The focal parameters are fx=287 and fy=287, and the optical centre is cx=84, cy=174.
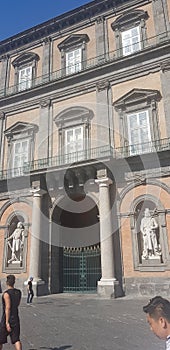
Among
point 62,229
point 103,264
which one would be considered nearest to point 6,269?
point 62,229

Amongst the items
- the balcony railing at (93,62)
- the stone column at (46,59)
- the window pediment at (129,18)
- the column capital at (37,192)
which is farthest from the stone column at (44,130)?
the window pediment at (129,18)

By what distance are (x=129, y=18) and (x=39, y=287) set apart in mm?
16067

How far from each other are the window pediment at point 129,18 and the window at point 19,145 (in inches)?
319

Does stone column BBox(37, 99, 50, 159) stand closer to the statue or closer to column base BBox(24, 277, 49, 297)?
the statue

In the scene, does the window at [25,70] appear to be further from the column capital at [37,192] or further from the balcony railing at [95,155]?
the column capital at [37,192]

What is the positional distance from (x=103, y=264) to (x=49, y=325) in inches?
217

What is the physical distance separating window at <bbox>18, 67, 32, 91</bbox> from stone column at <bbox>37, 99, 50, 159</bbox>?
2.72 metres

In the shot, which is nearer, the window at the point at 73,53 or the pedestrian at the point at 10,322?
the pedestrian at the point at 10,322

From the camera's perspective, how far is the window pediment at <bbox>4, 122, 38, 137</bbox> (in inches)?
699

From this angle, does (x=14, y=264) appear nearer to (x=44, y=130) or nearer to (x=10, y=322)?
(x=44, y=130)

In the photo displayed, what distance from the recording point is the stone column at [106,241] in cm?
1193

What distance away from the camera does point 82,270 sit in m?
14.9

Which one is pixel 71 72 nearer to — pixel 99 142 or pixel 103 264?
pixel 99 142

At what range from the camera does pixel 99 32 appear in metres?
18.2
